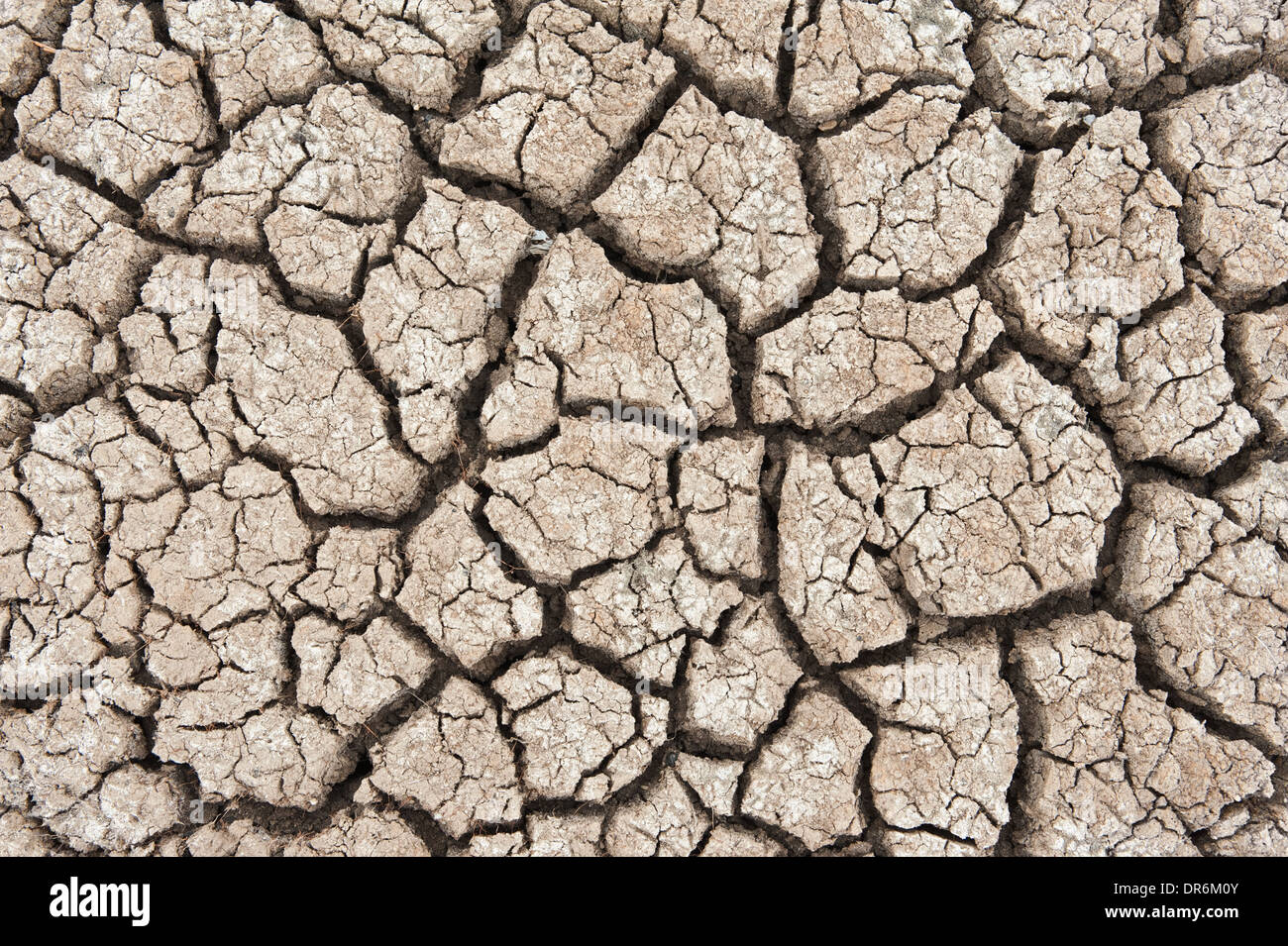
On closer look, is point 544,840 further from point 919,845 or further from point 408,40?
point 408,40

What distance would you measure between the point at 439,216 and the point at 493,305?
281 mm

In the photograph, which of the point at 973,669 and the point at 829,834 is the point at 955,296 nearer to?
the point at 973,669

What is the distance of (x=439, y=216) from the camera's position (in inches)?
89.4

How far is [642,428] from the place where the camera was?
220cm

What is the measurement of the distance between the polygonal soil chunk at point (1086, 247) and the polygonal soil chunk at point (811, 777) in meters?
1.15

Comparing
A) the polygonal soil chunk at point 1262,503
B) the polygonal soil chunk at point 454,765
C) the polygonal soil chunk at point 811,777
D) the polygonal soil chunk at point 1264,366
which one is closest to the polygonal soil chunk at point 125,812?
the polygonal soil chunk at point 454,765

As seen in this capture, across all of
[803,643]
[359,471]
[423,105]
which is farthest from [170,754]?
[423,105]

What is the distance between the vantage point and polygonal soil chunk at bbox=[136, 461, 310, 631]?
215 cm

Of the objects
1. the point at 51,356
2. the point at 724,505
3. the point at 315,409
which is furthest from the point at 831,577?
the point at 51,356

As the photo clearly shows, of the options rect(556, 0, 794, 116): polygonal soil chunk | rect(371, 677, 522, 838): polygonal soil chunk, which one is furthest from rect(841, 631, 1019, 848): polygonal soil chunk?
rect(556, 0, 794, 116): polygonal soil chunk

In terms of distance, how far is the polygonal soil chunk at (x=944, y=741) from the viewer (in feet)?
6.95

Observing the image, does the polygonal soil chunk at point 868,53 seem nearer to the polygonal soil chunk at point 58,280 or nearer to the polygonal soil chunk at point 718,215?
the polygonal soil chunk at point 718,215

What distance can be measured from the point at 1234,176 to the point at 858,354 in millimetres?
1187

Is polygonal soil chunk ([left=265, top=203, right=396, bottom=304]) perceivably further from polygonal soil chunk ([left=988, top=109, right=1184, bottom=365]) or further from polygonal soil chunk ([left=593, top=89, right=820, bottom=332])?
polygonal soil chunk ([left=988, top=109, right=1184, bottom=365])
